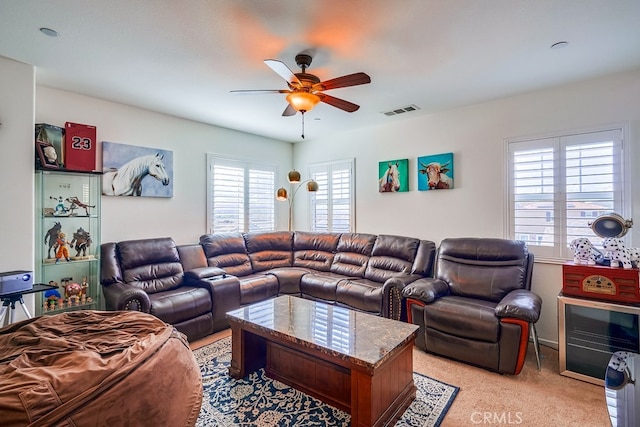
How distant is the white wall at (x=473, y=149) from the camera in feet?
10.3

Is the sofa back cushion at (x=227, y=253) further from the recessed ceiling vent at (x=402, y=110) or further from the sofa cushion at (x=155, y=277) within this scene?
the recessed ceiling vent at (x=402, y=110)

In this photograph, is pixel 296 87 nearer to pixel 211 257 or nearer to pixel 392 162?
pixel 392 162

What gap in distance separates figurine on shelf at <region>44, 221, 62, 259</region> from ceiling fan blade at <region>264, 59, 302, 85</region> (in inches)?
116

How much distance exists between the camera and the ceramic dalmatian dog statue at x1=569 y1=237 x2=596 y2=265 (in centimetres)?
281

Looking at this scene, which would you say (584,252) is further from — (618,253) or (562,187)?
(562,187)

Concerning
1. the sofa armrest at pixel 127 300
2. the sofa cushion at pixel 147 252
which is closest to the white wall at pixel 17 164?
the sofa armrest at pixel 127 300

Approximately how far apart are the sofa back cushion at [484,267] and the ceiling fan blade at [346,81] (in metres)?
2.37

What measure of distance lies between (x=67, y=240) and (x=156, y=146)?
62.1 inches

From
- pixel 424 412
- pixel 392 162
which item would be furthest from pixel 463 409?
pixel 392 162

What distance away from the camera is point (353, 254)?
4.72 m

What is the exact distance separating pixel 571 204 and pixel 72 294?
541 cm

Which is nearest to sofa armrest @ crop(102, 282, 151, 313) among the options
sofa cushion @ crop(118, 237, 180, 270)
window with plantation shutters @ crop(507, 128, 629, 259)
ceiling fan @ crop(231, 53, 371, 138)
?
sofa cushion @ crop(118, 237, 180, 270)

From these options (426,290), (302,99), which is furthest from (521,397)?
(302,99)

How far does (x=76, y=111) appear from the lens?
3.56 metres
